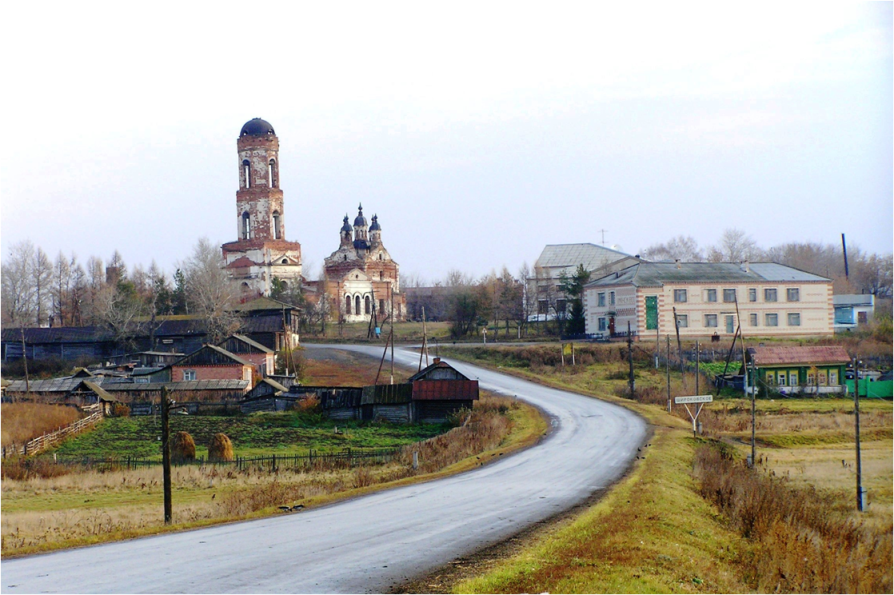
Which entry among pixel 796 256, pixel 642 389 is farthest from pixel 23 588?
pixel 796 256

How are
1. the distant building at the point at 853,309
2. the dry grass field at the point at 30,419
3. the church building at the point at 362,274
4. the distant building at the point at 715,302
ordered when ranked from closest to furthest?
the dry grass field at the point at 30,419 → the distant building at the point at 715,302 → the distant building at the point at 853,309 → the church building at the point at 362,274

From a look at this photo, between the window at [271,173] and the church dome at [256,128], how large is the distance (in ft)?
10.6

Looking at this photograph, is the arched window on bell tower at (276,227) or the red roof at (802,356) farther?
the arched window on bell tower at (276,227)

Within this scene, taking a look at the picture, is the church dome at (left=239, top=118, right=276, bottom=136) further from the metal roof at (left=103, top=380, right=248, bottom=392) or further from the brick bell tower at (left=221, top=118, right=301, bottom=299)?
the metal roof at (left=103, top=380, right=248, bottom=392)

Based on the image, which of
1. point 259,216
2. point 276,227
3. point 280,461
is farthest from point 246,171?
point 280,461

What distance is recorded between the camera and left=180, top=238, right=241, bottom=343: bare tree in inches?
2741

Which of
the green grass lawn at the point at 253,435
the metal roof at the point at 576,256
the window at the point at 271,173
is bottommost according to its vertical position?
the green grass lawn at the point at 253,435

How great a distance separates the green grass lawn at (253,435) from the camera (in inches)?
1428

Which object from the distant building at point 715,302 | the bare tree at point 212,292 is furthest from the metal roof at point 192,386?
the distant building at point 715,302

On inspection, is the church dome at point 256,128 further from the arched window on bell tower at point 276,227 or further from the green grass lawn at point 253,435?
the green grass lawn at point 253,435

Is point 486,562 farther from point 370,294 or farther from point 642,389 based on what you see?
point 370,294

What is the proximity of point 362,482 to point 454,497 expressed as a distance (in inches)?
187

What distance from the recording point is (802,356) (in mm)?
52625

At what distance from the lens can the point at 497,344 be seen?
70938mm
